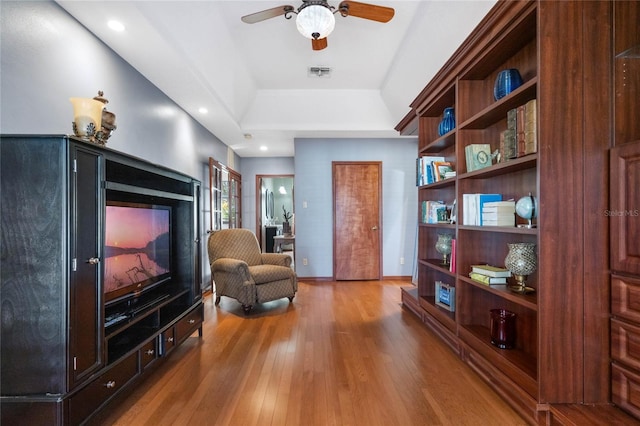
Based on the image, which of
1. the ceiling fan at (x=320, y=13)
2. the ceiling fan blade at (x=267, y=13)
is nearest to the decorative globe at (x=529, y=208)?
the ceiling fan at (x=320, y=13)

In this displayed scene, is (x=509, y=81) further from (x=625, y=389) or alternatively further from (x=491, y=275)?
(x=625, y=389)

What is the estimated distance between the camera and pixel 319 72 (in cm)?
376

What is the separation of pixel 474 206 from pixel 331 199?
294 centimetres

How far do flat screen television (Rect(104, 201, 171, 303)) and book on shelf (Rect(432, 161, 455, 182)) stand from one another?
8.13 ft

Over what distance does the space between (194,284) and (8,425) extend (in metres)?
1.39

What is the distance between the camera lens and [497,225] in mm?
2033

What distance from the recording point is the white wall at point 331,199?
5.05 metres

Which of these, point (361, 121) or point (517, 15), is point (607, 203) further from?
point (361, 121)

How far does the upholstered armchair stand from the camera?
330cm

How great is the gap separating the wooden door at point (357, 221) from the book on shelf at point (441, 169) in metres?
2.04

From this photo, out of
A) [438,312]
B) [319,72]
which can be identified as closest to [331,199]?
[319,72]

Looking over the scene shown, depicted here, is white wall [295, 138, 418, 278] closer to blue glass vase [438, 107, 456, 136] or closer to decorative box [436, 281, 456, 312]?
decorative box [436, 281, 456, 312]

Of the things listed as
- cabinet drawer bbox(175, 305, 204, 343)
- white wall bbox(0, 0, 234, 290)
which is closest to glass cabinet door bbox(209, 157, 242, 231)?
white wall bbox(0, 0, 234, 290)

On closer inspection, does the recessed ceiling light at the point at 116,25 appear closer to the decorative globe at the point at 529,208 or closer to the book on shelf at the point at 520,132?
the book on shelf at the point at 520,132
